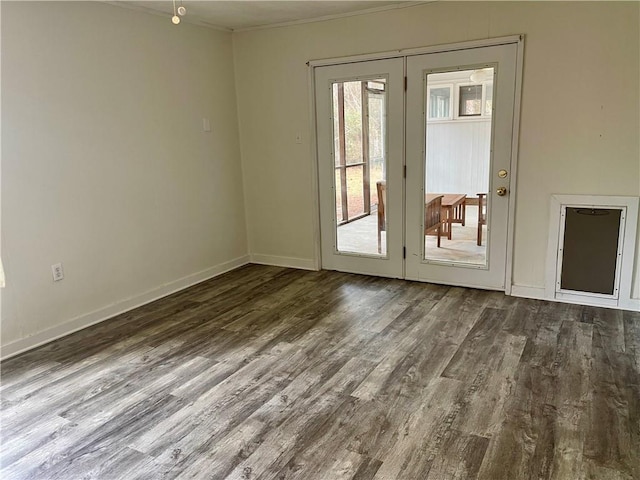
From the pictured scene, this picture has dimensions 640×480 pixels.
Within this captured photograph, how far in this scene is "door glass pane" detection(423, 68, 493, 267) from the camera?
364 centimetres

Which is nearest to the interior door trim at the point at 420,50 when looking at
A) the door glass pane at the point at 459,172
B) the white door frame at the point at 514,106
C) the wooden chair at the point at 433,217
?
the white door frame at the point at 514,106

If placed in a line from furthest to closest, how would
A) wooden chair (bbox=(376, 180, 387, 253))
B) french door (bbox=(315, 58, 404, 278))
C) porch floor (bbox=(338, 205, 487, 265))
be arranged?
wooden chair (bbox=(376, 180, 387, 253)) < french door (bbox=(315, 58, 404, 278)) < porch floor (bbox=(338, 205, 487, 265))

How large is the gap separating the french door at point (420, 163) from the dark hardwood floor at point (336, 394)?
580mm

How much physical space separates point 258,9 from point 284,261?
2.39 meters

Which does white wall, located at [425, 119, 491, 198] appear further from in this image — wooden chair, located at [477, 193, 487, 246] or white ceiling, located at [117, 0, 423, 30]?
white ceiling, located at [117, 0, 423, 30]

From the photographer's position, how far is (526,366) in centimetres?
266

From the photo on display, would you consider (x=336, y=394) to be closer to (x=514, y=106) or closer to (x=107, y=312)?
(x=107, y=312)

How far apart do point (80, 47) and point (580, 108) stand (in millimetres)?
3558

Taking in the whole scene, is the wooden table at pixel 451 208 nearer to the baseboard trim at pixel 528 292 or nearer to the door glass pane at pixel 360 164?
the door glass pane at pixel 360 164

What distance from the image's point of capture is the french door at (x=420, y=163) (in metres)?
3.62

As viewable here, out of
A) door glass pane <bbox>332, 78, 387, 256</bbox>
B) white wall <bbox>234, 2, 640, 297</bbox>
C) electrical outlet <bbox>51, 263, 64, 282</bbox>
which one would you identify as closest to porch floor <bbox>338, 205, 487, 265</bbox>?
door glass pane <bbox>332, 78, 387, 256</bbox>

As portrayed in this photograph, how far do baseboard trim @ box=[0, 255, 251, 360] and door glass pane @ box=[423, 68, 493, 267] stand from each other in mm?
2120

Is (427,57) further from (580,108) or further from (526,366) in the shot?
(526,366)

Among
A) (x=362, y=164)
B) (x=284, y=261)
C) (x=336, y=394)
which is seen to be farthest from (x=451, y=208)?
(x=336, y=394)
